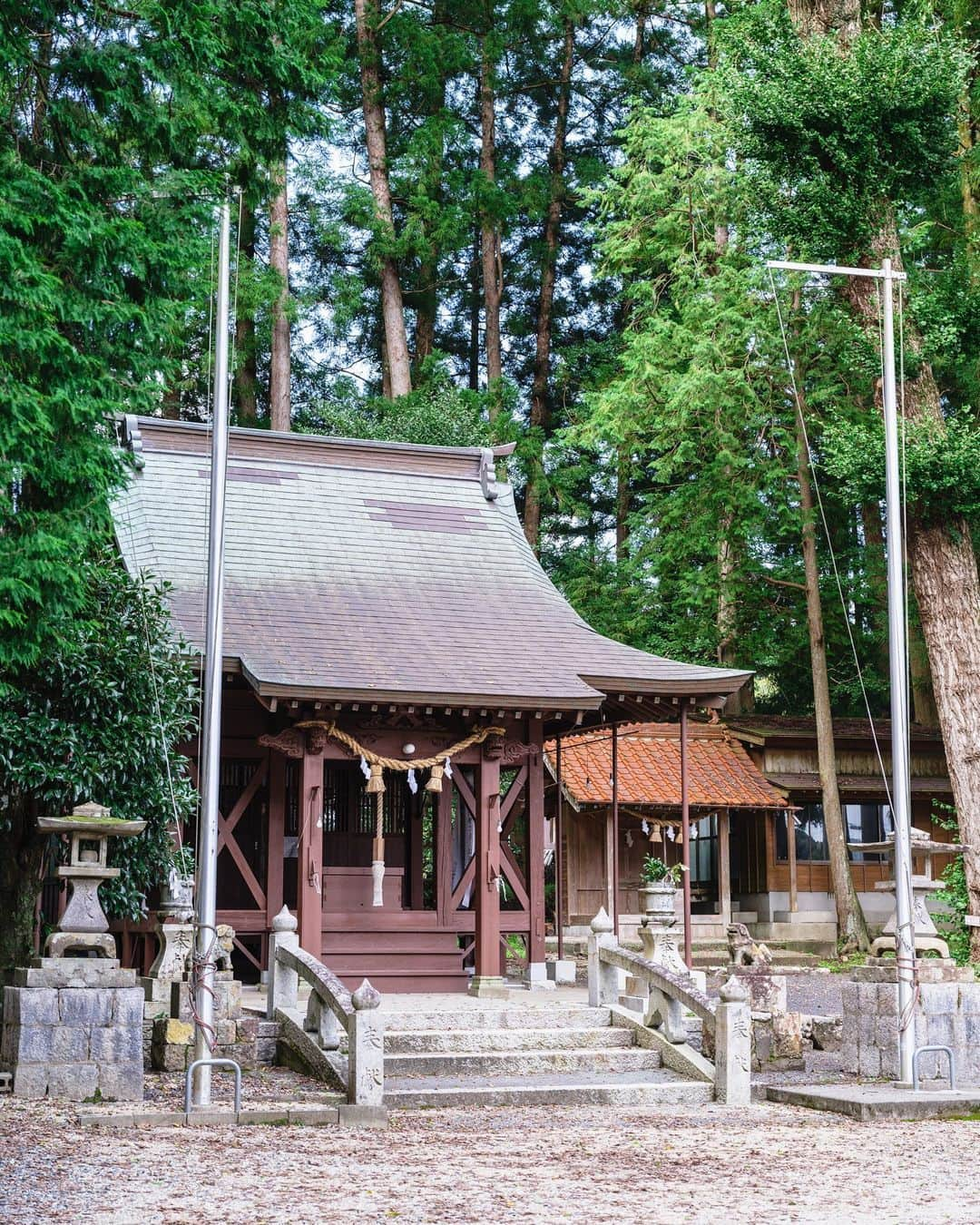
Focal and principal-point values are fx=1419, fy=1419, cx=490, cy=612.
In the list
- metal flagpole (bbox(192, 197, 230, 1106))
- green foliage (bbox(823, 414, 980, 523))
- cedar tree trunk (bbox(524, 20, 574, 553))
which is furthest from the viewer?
cedar tree trunk (bbox(524, 20, 574, 553))

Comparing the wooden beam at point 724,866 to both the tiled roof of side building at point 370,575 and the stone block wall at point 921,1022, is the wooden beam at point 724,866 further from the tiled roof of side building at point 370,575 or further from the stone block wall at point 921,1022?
the stone block wall at point 921,1022

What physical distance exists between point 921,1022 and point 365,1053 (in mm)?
4435

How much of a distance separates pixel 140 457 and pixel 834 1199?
1255cm

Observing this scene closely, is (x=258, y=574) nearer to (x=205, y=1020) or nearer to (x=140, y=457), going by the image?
(x=140, y=457)

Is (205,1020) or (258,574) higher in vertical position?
(258,574)

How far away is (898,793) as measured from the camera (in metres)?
10.9

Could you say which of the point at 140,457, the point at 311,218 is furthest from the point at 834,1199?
the point at 311,218

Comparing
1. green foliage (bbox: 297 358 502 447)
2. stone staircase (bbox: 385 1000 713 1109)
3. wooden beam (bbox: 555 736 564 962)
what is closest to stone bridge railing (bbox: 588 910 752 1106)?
stone staircase (bbox: 385 1000 713 1109)

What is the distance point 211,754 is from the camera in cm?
952

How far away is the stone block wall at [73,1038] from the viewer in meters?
9.90

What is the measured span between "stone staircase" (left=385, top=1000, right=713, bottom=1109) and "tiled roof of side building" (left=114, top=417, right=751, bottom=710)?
10.8 ft

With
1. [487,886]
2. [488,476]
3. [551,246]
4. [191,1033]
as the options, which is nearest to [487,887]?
[487,886]

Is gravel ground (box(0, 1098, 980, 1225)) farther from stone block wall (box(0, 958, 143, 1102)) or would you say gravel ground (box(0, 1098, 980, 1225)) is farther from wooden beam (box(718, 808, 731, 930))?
wooden beam (box(718, 808, 731, 930))

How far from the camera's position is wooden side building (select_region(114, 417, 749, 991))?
1466 cm
